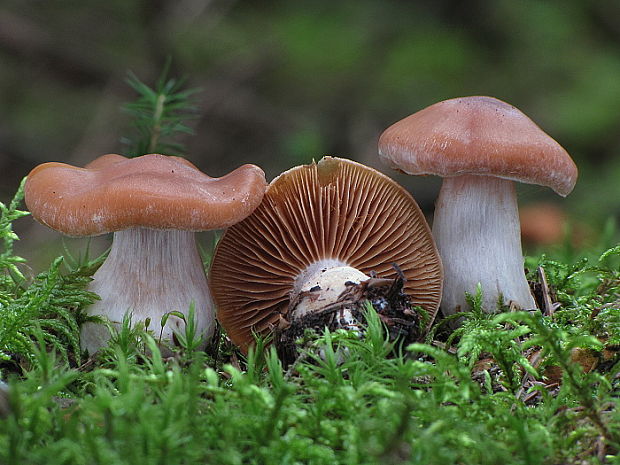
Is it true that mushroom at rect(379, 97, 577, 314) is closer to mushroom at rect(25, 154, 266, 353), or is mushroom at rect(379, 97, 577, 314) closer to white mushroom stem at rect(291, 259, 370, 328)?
white mushroom stem at rect(291, 259, 370, 328)

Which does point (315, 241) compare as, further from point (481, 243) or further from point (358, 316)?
point (481, 243)

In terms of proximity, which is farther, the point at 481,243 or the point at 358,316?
the point at 481,243

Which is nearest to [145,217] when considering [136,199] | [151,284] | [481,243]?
[136,199]

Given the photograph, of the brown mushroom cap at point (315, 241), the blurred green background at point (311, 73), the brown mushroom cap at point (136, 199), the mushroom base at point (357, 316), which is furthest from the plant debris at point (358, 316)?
the blurred green background at point (311, 73)

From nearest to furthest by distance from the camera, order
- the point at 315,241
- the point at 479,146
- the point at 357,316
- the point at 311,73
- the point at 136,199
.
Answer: the point at 136,199, the point at 357,316, the point at 479,146, the point at 315,241, the point at 311,73

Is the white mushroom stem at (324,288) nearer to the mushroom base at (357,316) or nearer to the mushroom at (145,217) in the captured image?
the mushroom base at (357,316)

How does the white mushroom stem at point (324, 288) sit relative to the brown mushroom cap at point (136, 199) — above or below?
below
